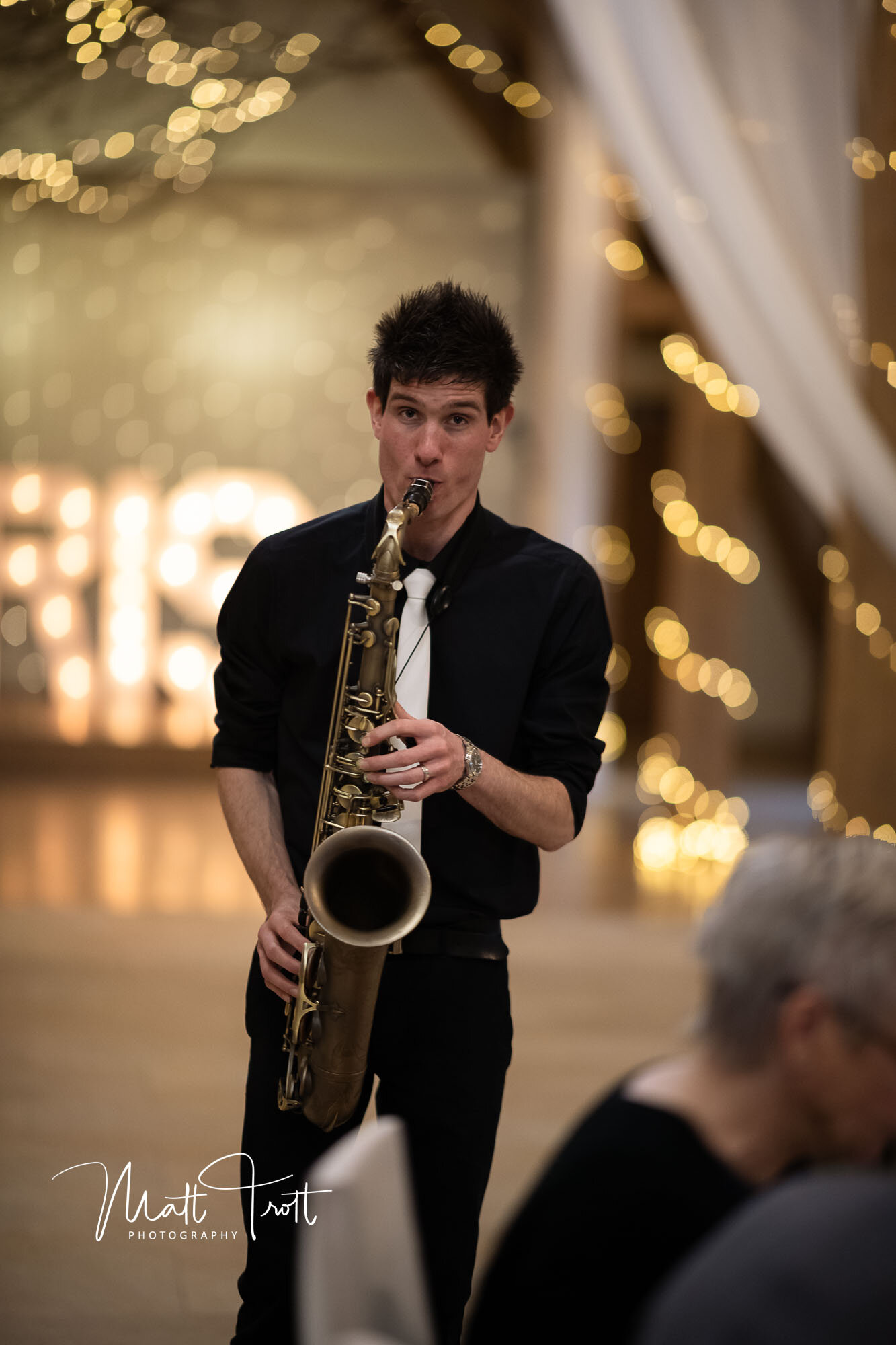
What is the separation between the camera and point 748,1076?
3.54 feet

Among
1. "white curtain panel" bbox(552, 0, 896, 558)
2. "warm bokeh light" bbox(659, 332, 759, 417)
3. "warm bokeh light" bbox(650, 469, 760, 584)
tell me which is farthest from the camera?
"warm bokeh light" bbox(650, 469, 760, 584)

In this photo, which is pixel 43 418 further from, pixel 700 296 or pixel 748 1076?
pixel 748 1076

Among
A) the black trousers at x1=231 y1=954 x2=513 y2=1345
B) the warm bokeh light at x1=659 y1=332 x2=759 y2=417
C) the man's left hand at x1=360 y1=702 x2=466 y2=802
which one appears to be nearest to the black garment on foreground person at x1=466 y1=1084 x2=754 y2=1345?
the man's left hand at x1=360 y1=702 x2=466 y2=802

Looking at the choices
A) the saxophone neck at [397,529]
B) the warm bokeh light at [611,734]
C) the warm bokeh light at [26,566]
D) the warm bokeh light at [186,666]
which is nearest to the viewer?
the saxophone neck at [397,529]

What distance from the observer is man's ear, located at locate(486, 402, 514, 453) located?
1.67 metres

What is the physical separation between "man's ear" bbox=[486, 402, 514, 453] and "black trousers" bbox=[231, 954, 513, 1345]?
0.67 m

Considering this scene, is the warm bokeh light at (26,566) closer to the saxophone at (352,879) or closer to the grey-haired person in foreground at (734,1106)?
the saxophone at (352,879)

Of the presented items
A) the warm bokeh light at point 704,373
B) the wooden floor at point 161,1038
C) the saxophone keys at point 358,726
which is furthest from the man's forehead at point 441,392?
the warm bokeh light at point 704,373

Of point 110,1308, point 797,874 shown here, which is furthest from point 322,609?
point 110,1308

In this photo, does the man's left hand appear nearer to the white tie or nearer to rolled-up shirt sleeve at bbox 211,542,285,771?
the white tie

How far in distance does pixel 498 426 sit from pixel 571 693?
1.19ft

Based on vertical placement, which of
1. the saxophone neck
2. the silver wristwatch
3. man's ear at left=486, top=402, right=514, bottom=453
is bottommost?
the silver wristwatch

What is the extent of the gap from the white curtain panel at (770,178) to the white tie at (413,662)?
2.61 m

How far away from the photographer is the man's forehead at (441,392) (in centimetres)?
160
